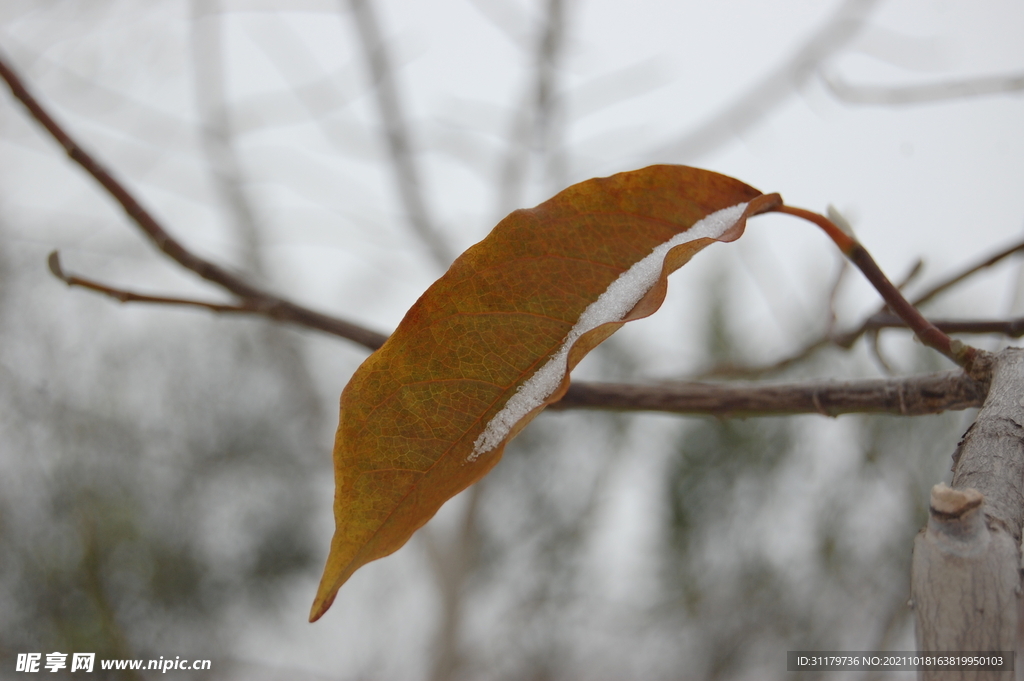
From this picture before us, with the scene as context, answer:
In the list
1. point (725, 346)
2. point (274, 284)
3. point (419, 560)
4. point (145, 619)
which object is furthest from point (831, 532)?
point (274, 284)

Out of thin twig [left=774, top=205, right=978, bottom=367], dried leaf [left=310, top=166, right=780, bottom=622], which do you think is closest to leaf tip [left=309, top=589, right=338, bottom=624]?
dried leaf [left=310, top=166, right=780, bottom=622]

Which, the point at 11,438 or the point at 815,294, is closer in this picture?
the point at 11,438

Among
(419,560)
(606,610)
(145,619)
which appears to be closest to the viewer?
(145,619)

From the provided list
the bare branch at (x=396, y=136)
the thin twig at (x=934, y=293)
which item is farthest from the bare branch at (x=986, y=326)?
the bare branch at (x=396, y=136)

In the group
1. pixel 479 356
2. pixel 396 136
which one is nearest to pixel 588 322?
pixel 479 356

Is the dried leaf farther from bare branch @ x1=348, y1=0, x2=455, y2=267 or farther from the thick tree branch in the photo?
bare branch @ x1=348, y1=0, x2=455, y2=267

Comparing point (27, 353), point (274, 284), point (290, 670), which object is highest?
point (274, 284)

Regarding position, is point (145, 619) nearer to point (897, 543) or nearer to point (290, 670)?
point (290, 670)

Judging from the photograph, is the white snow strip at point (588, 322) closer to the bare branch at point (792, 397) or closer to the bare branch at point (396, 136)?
the bare branch at point (792, 397)

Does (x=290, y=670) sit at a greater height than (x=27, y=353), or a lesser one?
lesser
